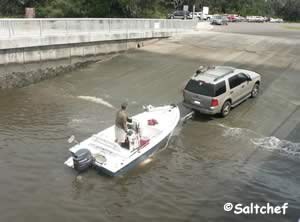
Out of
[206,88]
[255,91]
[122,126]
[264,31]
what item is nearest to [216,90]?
[206,88]

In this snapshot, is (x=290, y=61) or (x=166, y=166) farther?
(x=290, y=61)

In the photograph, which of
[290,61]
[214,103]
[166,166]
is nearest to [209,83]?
[214,103]

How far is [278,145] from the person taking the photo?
12523 mm

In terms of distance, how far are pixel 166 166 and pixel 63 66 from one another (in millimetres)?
13518

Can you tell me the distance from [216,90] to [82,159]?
641 centimetres

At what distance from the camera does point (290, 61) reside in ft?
74.4

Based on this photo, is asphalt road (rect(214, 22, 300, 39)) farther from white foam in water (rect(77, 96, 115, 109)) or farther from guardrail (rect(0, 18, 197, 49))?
white foam in water (rect(77, 96, 115, 109))

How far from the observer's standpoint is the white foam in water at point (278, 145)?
1215 centimetres

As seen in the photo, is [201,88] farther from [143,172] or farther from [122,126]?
[143,172]

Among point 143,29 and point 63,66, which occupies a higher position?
point 143,29

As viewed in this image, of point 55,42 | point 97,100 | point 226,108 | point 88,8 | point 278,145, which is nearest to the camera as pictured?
point 278,145

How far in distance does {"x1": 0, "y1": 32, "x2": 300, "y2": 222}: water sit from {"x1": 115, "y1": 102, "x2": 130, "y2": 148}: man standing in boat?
984mm

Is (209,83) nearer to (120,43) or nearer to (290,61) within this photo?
(290,61)

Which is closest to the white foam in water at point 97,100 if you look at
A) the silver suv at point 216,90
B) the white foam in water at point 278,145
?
the silver suv at point 216,90
